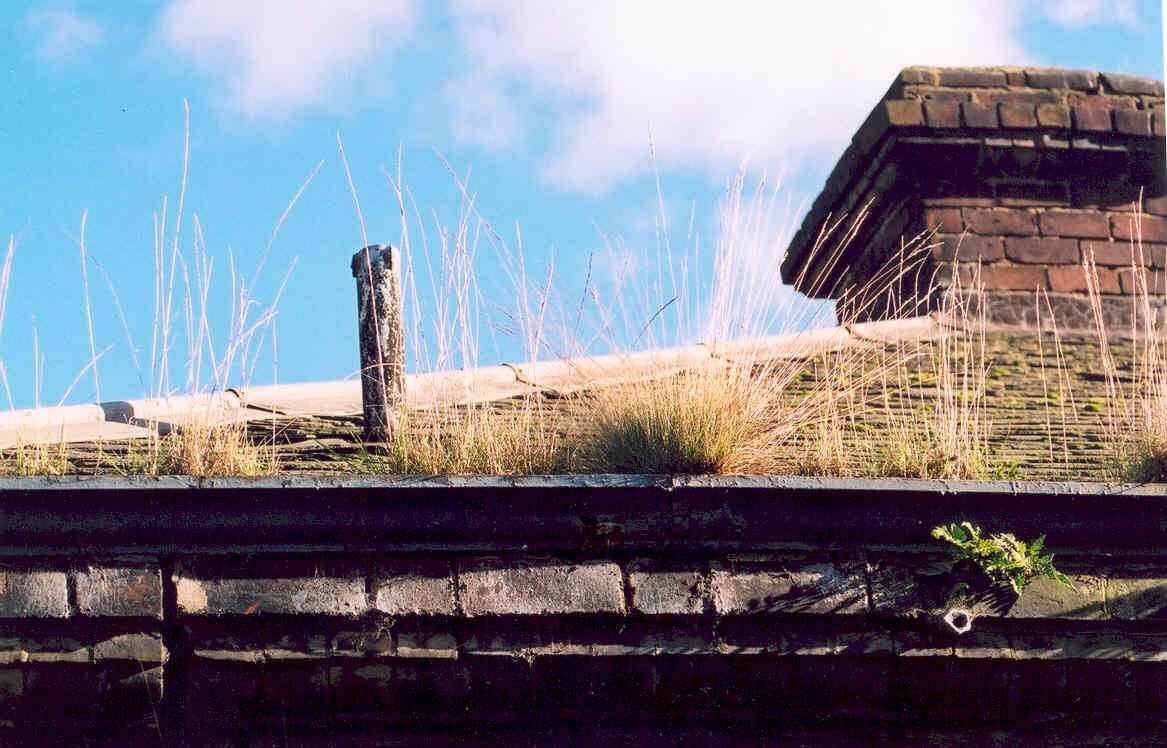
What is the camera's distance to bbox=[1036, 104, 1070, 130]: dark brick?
31.0 feet

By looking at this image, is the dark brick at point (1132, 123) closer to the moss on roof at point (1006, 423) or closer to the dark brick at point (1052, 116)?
the dark brick at point (1052, 116)

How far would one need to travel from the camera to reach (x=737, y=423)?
→ 5.41m

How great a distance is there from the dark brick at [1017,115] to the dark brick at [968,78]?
21 centimetres

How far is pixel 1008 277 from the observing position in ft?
29.8

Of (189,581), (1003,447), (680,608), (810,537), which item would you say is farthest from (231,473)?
(1003,447)

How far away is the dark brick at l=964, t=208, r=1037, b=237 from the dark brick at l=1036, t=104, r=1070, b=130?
0.56 metres

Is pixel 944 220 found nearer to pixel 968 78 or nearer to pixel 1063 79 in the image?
pixel 968 78

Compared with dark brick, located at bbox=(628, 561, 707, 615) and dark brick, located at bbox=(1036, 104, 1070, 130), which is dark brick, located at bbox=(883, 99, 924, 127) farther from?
dark brick, located at bbox=(628, 561, 707, 615)

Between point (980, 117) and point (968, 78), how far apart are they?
0.34 m

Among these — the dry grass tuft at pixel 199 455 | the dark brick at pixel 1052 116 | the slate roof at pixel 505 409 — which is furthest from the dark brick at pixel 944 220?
the dry grass tuft at pixel 199 455

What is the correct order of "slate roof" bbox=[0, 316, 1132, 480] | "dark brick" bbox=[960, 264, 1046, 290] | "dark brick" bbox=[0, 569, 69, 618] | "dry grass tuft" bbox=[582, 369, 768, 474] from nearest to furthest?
1. "dark brick" bbox=[0, 569, 69, 618]
2. "dry grass tuft" bbox=[582, 369, 768, 474]
3. "slate roof" bbox=[0, 316, 1132, 480]
4. "dark brick" bbox=[960, 264, 1046, 290]

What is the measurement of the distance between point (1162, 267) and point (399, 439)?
5743 millimetres

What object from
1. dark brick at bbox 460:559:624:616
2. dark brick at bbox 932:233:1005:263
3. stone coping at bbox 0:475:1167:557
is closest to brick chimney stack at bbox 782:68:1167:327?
dark brick at bbox 932:233:1005:263

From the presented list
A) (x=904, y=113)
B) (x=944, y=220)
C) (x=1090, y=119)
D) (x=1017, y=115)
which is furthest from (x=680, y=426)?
(x=1090, y=119)
